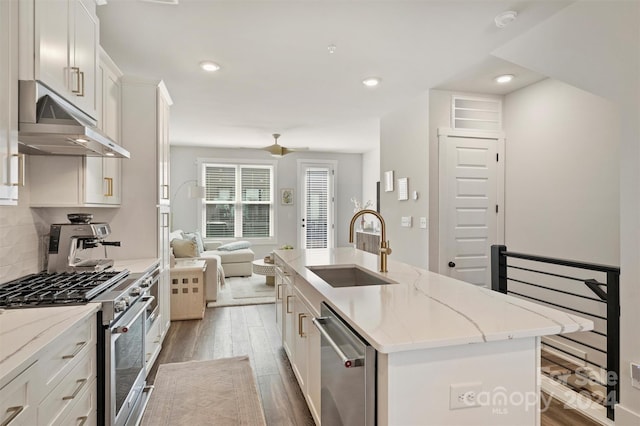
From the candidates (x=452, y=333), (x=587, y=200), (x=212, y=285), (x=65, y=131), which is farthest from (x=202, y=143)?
(x=452, y=333)

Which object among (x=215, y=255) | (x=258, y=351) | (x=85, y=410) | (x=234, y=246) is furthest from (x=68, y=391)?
(x=234, y=246)

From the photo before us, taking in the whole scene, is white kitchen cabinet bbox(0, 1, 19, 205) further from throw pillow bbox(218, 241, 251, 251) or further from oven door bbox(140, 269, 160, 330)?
throw pillow bbox(218, 241, 251, 251)

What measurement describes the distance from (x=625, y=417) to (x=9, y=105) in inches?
137

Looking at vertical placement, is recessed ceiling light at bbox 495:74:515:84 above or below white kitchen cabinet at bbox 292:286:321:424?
above

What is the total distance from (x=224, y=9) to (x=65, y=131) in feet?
4.08

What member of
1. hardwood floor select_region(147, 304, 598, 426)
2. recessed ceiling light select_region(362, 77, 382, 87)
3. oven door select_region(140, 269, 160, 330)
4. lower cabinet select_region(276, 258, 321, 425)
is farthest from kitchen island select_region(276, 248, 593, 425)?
recessed ceiling light select_region(362, 77, 382, 87)

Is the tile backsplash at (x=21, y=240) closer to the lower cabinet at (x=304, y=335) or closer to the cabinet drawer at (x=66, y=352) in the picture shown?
the cabinet drawer at (x=66, y=352)

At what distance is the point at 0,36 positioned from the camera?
1.42 metres

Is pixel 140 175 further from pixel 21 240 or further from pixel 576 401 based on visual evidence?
pixel 576 401

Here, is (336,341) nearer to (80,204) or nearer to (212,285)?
(80,204)

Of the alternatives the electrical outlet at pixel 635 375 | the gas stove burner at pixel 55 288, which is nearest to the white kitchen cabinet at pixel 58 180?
the gas stove burner at pixel 55 288

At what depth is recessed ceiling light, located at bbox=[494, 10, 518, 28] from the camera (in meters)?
2.21

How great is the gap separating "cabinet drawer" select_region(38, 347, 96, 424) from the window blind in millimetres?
6469

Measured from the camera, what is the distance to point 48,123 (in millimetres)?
1616
